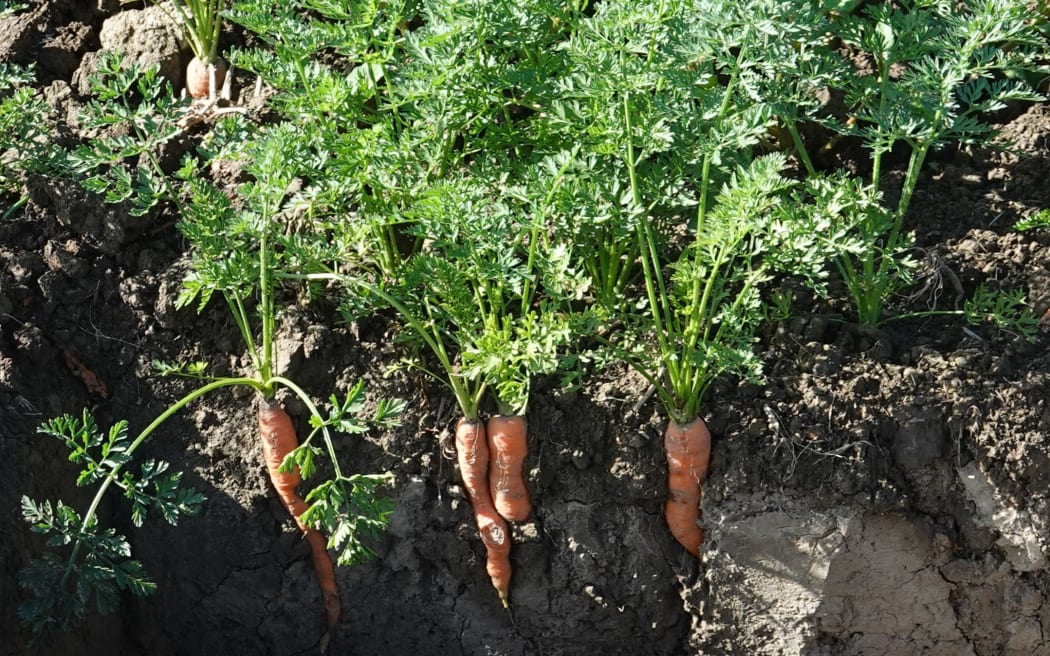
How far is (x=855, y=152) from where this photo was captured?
3.31 meters

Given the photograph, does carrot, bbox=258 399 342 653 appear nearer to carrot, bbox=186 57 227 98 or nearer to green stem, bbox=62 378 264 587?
green stem, bbox=62 378 264 587

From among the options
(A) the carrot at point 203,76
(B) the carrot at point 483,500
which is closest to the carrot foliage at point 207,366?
(B) the carrot at point 483,500

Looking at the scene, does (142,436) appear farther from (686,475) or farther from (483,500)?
(686,475)

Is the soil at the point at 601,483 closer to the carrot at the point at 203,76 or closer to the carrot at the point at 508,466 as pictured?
the carrot at the point at 508,466

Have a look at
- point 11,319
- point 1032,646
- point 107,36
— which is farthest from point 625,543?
point 107,36

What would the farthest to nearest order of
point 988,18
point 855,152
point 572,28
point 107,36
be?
point 107,36, point 855,152, point 572,28, point 988,18

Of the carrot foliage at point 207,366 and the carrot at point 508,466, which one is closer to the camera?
the carrot foliage at point 207,366

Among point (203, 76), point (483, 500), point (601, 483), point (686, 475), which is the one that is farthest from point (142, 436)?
point (203, 76)

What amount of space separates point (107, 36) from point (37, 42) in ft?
0.69

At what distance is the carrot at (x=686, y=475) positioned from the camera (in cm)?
274

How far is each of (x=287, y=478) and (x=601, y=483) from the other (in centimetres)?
75

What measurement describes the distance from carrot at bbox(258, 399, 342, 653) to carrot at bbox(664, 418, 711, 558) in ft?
2.75

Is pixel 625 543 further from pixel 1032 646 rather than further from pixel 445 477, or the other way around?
pixel 1032 646

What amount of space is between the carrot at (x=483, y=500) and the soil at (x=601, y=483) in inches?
1.6
